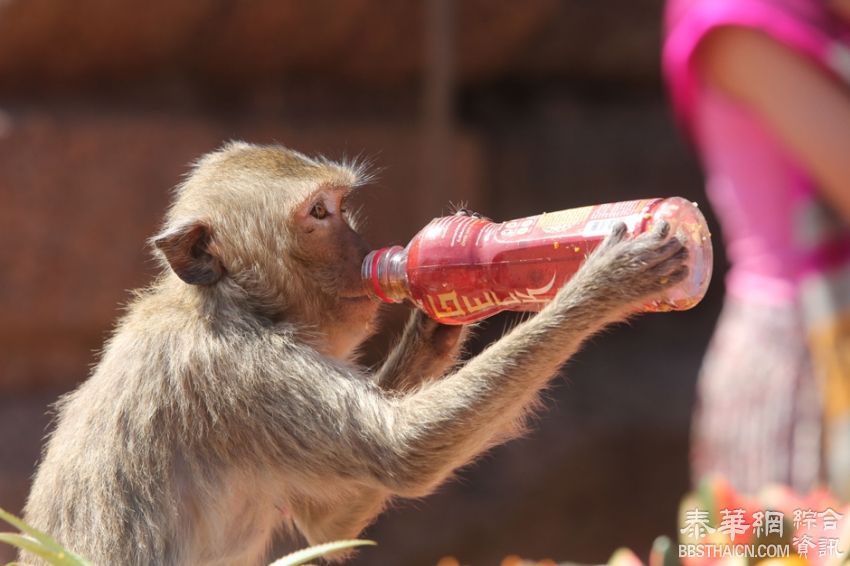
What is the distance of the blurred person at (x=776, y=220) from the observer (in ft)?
10.6

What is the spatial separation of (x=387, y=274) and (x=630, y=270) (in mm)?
489

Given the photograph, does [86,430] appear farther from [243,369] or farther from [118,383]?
[243,369]

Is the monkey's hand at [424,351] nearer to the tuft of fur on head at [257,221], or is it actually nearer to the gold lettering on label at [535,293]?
the tuft of fur on head at [257,221]

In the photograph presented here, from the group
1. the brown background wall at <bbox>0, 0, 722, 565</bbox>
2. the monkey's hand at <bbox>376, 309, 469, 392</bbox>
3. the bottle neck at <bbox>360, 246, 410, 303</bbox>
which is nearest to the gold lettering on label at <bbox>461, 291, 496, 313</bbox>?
the bottle neck at <bbox>360, 246, 410, 303</bbox>

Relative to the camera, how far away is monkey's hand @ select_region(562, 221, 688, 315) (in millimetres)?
2008

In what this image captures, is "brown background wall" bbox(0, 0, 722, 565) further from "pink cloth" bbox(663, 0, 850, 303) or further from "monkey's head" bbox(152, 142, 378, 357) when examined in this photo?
"monkey's head" bbox(152, 142, 378, 357)

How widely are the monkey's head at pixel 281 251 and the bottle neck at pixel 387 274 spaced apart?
0.14ft

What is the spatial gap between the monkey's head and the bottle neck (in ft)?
0.14

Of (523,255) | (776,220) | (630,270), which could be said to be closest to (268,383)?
(523,255)

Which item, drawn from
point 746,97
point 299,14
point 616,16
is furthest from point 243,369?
point 616,16

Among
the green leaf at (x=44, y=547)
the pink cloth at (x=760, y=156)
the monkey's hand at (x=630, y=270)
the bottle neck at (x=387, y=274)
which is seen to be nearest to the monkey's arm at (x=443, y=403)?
the monkey's hand at (x=630, y=270)

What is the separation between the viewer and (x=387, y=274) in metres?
2.30

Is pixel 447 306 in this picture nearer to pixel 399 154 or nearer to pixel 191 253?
pixel 191 253

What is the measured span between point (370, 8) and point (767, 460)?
2699 mm
